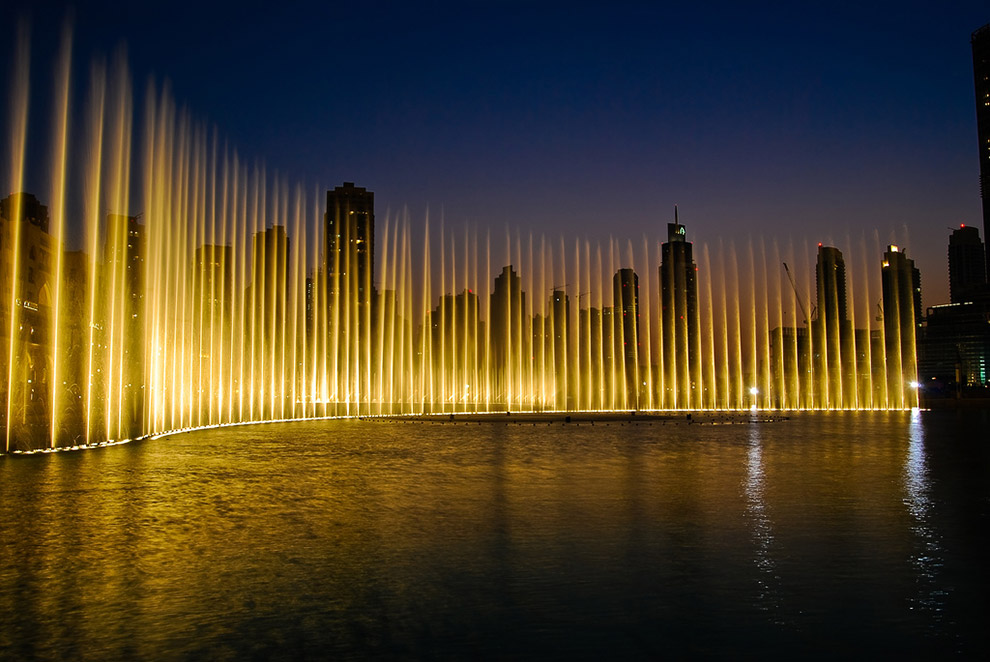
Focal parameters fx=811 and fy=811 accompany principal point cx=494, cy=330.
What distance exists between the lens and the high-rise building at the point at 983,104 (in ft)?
538

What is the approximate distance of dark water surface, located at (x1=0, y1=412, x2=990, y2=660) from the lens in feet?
18.2

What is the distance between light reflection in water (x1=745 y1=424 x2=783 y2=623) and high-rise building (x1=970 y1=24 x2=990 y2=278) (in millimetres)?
177959

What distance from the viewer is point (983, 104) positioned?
167m

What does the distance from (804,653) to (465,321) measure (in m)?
51.3

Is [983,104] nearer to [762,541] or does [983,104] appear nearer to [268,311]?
[268,311]

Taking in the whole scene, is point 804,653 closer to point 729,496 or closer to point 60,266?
point 729,496

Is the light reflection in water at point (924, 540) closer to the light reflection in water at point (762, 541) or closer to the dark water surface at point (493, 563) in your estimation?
the dark water surface at point (493, 563)

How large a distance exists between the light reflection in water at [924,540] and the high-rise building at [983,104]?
175301 mm

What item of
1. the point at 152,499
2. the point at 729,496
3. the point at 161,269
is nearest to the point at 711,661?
the point at 729,496

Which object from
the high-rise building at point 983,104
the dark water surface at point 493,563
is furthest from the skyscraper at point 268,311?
the high-rise building at point 983,104

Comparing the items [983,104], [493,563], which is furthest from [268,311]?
[983,104]

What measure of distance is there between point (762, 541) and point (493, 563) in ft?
10.1

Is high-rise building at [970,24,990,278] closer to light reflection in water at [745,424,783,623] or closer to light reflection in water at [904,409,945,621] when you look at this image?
light reflection in water at [904,409,945,621]

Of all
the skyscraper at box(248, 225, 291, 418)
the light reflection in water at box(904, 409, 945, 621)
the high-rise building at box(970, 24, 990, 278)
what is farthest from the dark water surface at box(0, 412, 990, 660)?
the high-rise building at box(970, 24, 990, 278)
